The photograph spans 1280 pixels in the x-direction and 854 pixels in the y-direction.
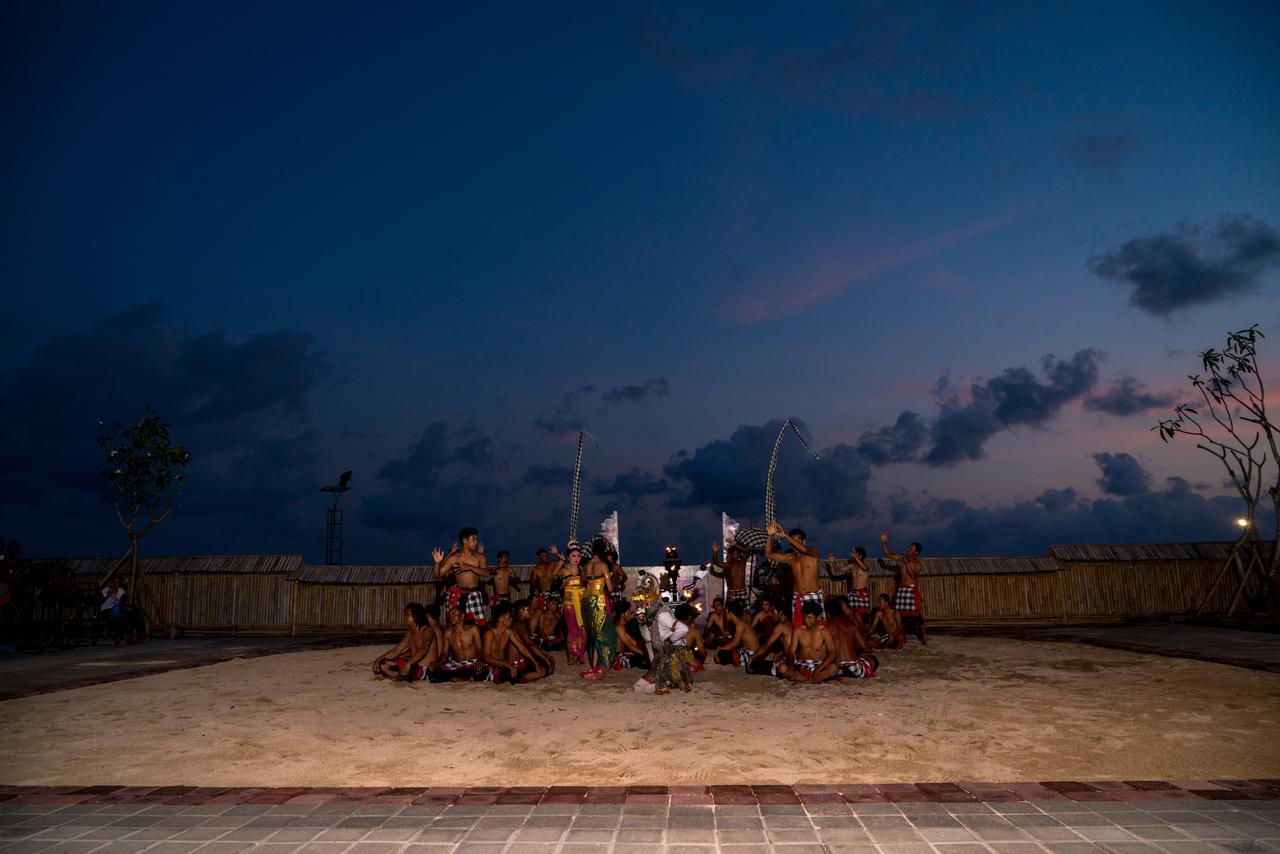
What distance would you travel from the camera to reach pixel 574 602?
11891mm

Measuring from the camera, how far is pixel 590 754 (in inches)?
242

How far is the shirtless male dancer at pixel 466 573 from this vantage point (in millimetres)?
12195

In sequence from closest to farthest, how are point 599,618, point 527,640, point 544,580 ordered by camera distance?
point 527,640 → point 599,618 → point 544,580

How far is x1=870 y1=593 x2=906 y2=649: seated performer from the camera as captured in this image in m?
13.5

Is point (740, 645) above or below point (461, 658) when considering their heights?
below

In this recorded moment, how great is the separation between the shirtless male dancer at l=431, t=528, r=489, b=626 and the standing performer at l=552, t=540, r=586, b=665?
1489mm

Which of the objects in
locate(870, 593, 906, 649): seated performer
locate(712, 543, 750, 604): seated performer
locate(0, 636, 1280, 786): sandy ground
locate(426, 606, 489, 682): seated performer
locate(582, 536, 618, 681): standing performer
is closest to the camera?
locate(0, 636, 1280, 786): sandy ground

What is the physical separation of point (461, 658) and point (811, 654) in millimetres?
5011

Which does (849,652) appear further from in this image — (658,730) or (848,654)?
(658,730)

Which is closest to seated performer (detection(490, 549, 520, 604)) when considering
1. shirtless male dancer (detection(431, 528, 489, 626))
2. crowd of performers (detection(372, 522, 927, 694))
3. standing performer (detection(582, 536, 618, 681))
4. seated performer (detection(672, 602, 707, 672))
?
crowd of performers (detection(372, 522, 927, 694))

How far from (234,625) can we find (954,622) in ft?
61.2

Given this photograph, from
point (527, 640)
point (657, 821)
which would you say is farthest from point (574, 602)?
point (657, 821)

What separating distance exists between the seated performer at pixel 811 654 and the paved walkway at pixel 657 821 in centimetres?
502

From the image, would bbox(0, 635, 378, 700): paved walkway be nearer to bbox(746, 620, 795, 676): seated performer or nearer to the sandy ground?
the sandy ground
